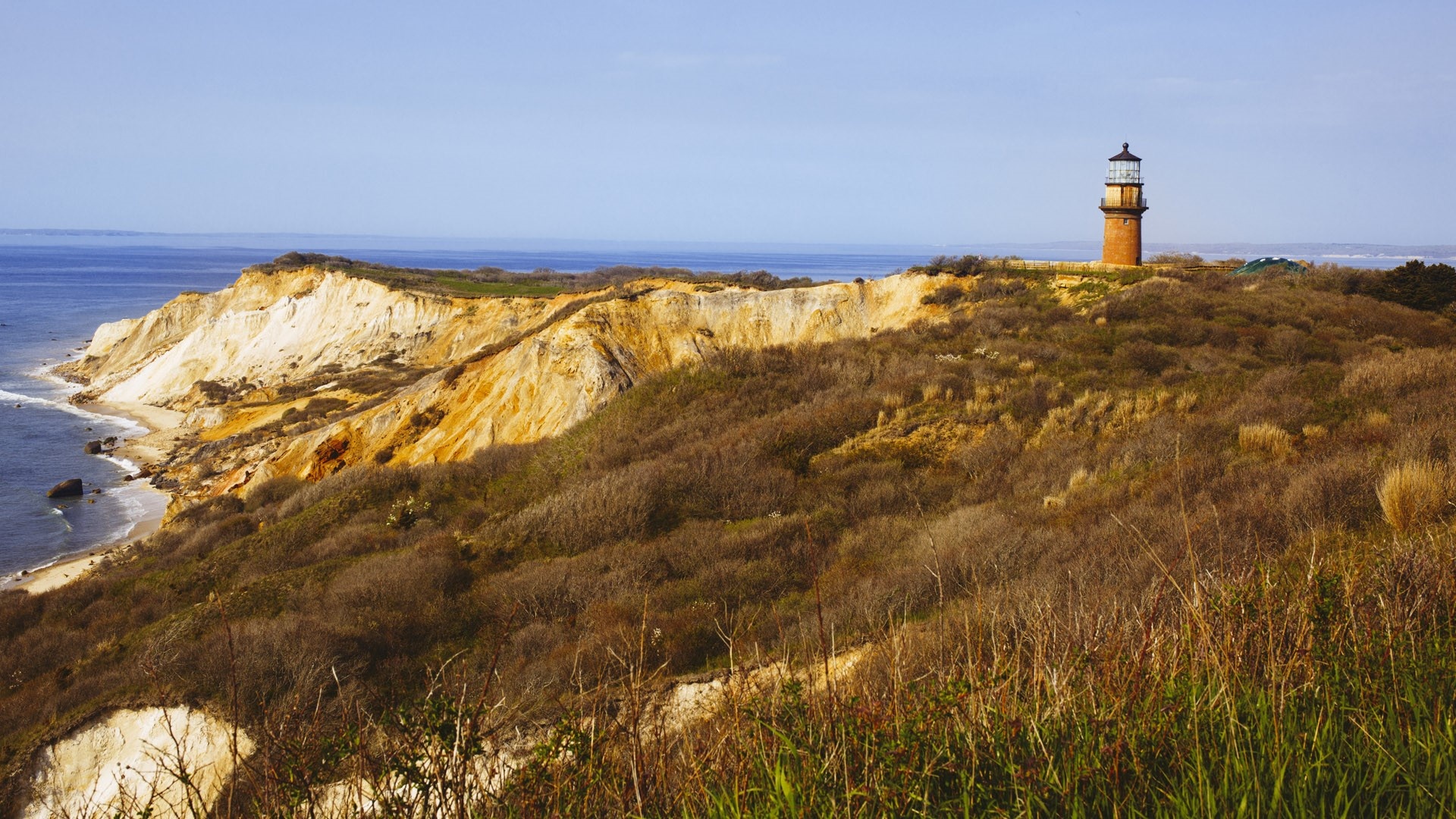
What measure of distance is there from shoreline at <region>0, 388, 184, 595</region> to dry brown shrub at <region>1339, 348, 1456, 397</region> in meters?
22.9

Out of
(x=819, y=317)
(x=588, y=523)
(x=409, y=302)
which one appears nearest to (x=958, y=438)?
(x=588, y=523)

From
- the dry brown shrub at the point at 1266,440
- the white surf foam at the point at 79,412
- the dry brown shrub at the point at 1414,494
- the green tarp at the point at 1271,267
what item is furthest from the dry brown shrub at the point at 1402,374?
the white surf foam at the point at 79,412

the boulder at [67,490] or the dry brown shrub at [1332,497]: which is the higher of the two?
the dry brown shrub at [1332,497]

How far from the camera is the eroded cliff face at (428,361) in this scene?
2369 cm

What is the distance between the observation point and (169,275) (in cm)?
14412

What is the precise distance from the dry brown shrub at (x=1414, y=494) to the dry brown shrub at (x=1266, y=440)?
3.33 m

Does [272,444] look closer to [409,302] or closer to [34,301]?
[409,302]

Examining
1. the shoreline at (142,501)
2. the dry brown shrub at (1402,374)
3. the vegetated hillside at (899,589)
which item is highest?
the dry brown shrub at (1402,374)

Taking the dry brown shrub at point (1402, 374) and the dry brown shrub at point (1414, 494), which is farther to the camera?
the dry brown shrub at point (1402, 374)

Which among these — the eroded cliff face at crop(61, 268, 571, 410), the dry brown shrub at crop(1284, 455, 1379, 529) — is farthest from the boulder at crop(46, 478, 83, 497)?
the dry brown shrub at crop(1284, 455, 1379, 529)

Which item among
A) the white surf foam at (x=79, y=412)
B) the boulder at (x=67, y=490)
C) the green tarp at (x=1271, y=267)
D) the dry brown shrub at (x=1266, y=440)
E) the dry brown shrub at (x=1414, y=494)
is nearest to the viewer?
the dry brown shrub at (x=1414, y=494)

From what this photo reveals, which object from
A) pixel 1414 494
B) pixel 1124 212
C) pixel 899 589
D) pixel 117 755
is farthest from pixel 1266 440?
pixel 1124 212

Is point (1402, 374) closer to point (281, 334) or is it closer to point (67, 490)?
point (67, 490)

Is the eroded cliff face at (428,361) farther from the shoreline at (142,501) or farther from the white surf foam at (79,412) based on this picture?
the white surf foam at (79,412)
